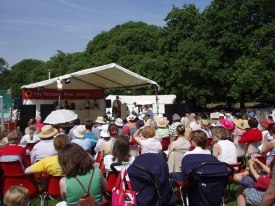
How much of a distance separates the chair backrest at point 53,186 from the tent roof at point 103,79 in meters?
11.4

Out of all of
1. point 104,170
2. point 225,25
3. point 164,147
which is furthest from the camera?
point 225,25

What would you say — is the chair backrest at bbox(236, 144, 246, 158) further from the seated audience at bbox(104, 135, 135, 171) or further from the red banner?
the red banner

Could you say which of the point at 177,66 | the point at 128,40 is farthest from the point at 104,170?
the point at 128,40

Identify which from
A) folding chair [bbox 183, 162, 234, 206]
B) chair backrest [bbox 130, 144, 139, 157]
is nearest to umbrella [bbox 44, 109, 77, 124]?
chair backrest [bbox 130, 144, 139, 157]

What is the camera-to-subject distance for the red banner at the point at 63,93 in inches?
744

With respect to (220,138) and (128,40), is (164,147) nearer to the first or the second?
(220,138)

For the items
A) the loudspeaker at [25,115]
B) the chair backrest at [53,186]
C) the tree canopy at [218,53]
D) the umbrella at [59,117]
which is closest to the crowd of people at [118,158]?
the chair backrest at [53,186]

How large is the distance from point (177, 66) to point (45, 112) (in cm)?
1834

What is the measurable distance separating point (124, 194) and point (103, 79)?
16.2 meters

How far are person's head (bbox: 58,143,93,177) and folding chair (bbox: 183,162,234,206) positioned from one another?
4.28 feet

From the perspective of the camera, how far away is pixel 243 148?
23.7 feet

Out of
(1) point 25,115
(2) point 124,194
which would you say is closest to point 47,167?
(2) point 124,194

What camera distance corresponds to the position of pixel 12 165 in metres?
5.09

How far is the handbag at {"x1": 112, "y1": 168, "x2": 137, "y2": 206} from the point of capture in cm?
361
